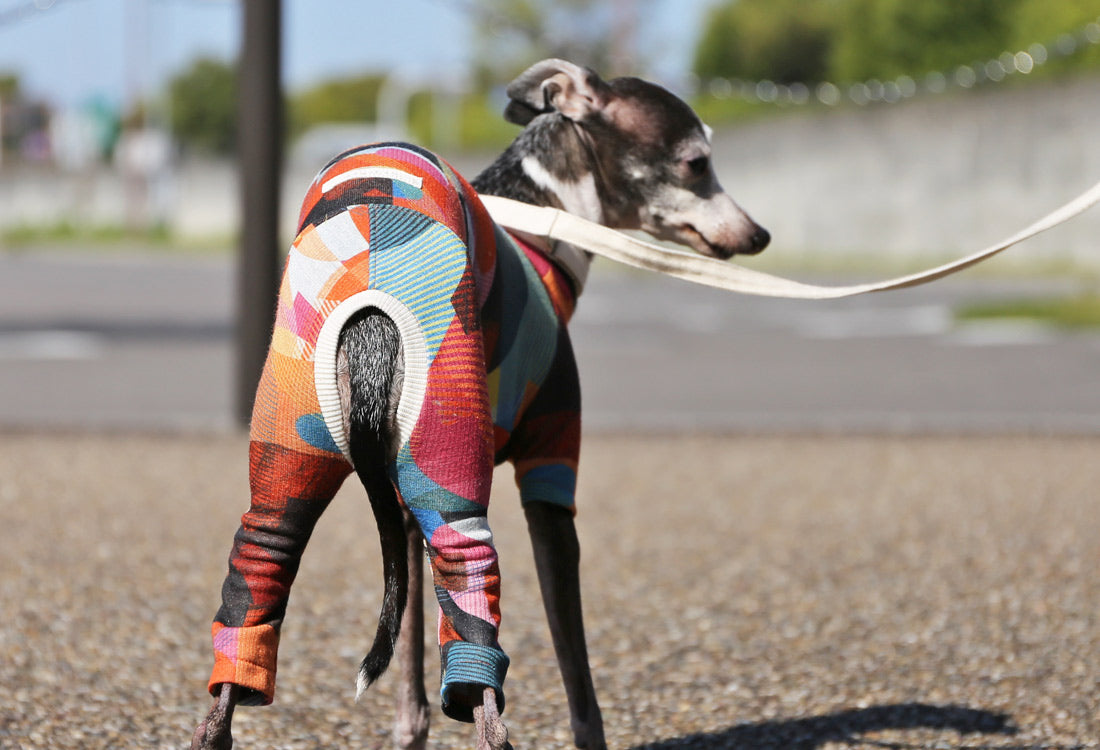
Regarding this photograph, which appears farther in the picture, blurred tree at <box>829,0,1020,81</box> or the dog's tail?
blurred tree at <box>829,0,1020,81</box>

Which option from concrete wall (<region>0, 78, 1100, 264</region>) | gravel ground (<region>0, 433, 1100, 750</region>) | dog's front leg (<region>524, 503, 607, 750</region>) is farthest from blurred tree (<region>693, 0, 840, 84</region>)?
dog's front leg (<region>524, 503, 607, 750</region>)

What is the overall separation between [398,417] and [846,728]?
180 centimetres

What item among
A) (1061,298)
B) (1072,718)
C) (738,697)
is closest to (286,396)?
(738,697)

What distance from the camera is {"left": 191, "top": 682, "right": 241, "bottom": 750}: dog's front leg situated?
259cm

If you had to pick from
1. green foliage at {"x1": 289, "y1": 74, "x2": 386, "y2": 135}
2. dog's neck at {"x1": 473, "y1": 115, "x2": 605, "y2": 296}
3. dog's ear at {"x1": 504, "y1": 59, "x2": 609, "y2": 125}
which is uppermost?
green foliage at {"x1": 289, "y1": 74, "x2": 386, "y2": 135}

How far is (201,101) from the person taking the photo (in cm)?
6256

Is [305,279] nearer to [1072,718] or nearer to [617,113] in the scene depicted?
[617,113]

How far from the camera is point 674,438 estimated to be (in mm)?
8836

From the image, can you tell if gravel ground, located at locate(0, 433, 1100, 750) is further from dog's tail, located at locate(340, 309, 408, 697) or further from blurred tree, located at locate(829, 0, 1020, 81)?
blurred tree, located at locate(829, 0, 1020, 81)

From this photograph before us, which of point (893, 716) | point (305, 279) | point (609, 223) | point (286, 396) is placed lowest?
point (893, 716)

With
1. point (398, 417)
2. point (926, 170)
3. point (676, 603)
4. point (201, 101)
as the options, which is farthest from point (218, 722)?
point (201, 101)

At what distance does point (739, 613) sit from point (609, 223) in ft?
6.74

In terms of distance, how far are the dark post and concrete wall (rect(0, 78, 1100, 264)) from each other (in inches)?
589

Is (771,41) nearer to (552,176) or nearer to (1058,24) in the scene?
(1058,24)
